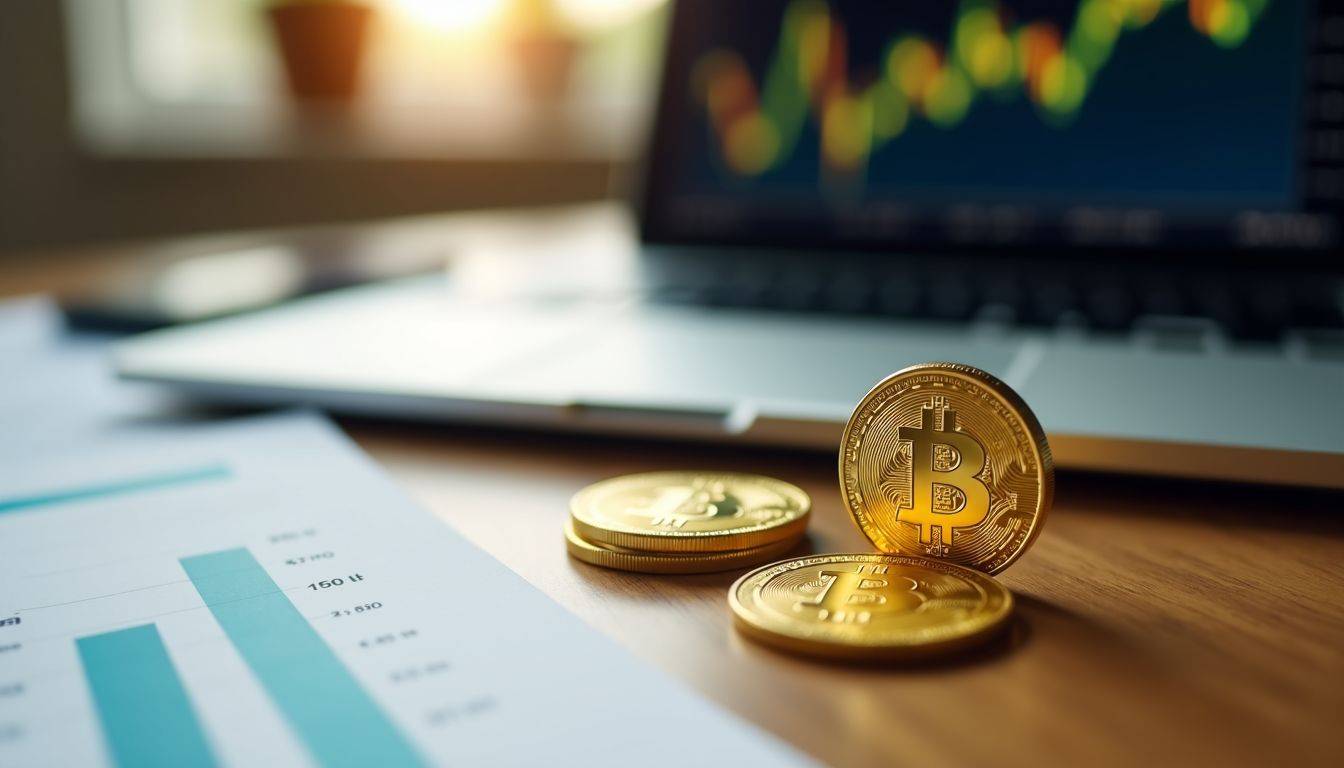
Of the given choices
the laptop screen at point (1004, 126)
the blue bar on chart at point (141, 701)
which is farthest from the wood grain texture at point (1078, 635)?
the laptop screen at point (1004, 126)

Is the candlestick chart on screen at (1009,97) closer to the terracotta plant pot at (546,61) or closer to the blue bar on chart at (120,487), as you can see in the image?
the blue bar on chart at (120,487)

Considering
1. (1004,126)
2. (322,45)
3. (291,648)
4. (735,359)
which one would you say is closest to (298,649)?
(291,648)

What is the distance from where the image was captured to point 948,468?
1.21 feet

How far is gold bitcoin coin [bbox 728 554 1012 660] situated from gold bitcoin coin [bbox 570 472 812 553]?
2 cm

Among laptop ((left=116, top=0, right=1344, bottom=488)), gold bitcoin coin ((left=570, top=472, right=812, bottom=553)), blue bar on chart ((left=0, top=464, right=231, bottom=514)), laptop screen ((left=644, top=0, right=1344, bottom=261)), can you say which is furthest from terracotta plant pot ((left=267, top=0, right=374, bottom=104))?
gold bitcoin coin ((left=570, top=472, right=812, bottom=553))

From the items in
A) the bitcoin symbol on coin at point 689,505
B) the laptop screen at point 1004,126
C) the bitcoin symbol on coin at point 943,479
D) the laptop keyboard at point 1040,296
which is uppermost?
the laptop screen at point 1004,126

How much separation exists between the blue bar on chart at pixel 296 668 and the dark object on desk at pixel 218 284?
16.3 inches

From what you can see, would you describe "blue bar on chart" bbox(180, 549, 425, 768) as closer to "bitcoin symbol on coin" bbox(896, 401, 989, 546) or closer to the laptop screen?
"bitcoin symbol on coin" bbox(896, 401, 989, 546)

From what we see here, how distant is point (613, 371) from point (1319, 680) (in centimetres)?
33

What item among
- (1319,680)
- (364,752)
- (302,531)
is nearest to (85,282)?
(302,531)

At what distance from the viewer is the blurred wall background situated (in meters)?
2.08

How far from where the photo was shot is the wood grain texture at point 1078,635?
26 centimetres

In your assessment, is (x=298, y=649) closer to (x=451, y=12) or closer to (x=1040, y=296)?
(x=1040, y=296)

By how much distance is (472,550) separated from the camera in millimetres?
379
